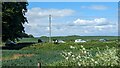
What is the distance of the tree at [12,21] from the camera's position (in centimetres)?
5741

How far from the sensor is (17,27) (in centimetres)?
5991

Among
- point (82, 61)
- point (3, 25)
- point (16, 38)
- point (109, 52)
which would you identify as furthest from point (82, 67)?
point (16, 38)

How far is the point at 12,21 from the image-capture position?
5903cm

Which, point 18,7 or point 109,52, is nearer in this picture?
point 109,52

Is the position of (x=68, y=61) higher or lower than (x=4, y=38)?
higher

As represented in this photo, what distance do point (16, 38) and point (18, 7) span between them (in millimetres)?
5136

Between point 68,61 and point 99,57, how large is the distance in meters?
1.42

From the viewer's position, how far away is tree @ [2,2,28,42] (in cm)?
5741

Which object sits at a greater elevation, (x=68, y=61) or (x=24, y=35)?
(x=68, y=61)

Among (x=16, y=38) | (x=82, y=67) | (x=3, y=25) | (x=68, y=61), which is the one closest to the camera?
(x=82, y=67)

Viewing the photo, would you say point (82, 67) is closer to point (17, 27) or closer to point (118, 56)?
point (118, 56)

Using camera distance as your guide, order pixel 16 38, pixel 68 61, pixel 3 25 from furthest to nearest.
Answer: pixel 16 38 < pixel 3 25 < pixel 68 61

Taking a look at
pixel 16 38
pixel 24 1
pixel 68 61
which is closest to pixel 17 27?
pixel 16 38

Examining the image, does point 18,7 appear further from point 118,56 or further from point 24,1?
point 118,56
